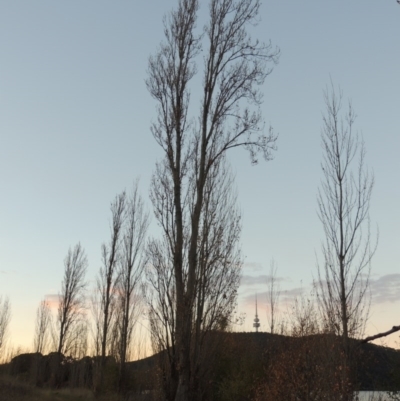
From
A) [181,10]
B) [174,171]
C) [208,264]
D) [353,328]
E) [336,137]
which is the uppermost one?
[181,10]

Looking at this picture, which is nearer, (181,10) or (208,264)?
(208,264)

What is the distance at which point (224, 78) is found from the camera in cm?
1261

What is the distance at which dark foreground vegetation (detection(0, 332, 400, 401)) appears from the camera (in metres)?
11.5

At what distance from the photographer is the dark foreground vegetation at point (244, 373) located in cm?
1152

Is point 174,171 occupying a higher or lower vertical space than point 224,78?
lower

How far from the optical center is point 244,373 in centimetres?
1991

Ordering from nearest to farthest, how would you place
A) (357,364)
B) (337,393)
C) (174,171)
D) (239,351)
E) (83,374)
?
(337,393) < (357,364) < (174,171) < (239,351) < (83,374)

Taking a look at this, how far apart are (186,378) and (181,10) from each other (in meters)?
9.11

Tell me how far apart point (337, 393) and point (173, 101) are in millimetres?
7629

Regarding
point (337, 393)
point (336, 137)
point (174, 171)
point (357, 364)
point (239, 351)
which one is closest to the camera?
point (337, 393)

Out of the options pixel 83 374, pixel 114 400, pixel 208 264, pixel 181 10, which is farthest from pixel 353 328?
pixel 83 374

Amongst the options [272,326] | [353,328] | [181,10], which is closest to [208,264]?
[353,328]

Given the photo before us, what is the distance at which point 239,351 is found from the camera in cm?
2228

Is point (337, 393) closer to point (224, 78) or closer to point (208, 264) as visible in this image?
point (208, 264)
